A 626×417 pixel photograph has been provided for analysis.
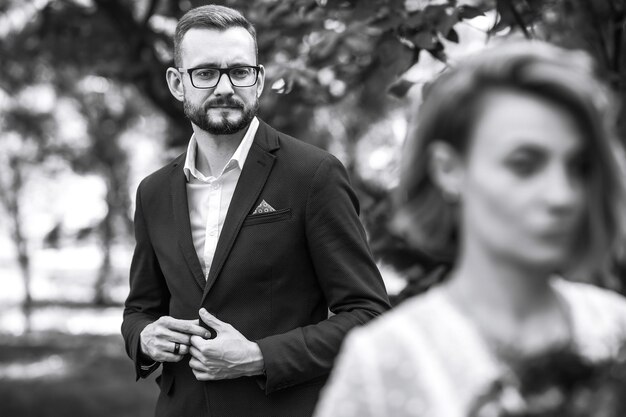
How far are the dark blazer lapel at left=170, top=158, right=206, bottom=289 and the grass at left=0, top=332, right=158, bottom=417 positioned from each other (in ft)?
26.5

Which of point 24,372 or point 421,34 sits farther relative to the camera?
point 24,372

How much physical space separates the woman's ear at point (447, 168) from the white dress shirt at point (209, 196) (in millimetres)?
1771

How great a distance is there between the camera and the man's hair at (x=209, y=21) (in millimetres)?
3240

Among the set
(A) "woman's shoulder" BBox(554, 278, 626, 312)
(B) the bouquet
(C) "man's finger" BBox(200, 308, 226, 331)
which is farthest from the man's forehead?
Result: (B) the bouquet

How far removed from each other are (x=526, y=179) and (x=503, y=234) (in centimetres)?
9

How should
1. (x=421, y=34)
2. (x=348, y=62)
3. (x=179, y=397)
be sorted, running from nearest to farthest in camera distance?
1. (x=179, y=397)
2. (x=421, y=34)
3. (x=348, y=62)

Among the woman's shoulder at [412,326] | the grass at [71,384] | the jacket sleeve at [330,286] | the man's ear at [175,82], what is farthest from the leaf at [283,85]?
the grass at [71,384]

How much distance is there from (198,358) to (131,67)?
17.8ft

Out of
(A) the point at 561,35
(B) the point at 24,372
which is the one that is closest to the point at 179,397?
(A) the point at 561,35

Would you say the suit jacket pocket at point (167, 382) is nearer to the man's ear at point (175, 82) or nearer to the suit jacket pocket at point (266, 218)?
the suit jacket pocket at point (266, 218)

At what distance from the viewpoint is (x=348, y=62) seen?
5.88 meters

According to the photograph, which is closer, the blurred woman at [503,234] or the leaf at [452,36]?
the blurred woman at [503,234]

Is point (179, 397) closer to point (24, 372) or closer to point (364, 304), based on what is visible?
point (364, 304)

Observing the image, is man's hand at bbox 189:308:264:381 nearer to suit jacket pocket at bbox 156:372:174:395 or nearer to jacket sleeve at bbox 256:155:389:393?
jacket sleeve at bbox 256:155:389:393
